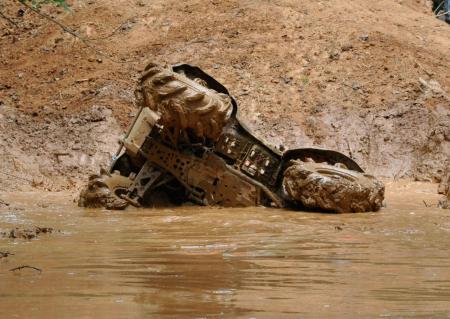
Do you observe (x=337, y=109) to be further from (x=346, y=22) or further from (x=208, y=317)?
(x=208, y=317)

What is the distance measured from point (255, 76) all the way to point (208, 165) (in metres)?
6.40

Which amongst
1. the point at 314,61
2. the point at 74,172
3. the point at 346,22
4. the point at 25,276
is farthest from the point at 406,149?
the point at 25,276

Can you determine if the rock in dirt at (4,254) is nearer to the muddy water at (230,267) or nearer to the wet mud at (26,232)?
the muddy water at (230,267)

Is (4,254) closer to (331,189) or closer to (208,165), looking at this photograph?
(208,165)

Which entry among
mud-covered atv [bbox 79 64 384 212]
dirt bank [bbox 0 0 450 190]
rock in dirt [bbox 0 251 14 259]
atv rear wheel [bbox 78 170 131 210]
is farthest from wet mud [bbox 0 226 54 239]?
dirt bank [bbox 0 0 450 190]

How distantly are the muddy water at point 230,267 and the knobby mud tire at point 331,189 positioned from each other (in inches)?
14.0

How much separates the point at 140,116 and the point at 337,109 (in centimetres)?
580

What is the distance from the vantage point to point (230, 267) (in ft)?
15.4

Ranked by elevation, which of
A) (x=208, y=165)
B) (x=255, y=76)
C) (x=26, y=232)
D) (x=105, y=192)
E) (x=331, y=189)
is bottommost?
(x=255, y=76)

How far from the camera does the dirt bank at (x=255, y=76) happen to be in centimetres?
1337

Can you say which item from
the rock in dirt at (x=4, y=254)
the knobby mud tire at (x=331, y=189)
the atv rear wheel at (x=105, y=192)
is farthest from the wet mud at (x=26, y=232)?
the knobby mud tire at (x=331, y=189)

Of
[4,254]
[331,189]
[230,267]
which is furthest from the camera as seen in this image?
[331,189]

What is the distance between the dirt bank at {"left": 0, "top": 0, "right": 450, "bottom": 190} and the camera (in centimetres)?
1337

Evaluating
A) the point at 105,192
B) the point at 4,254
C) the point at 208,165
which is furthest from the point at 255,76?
the point at 4,254
